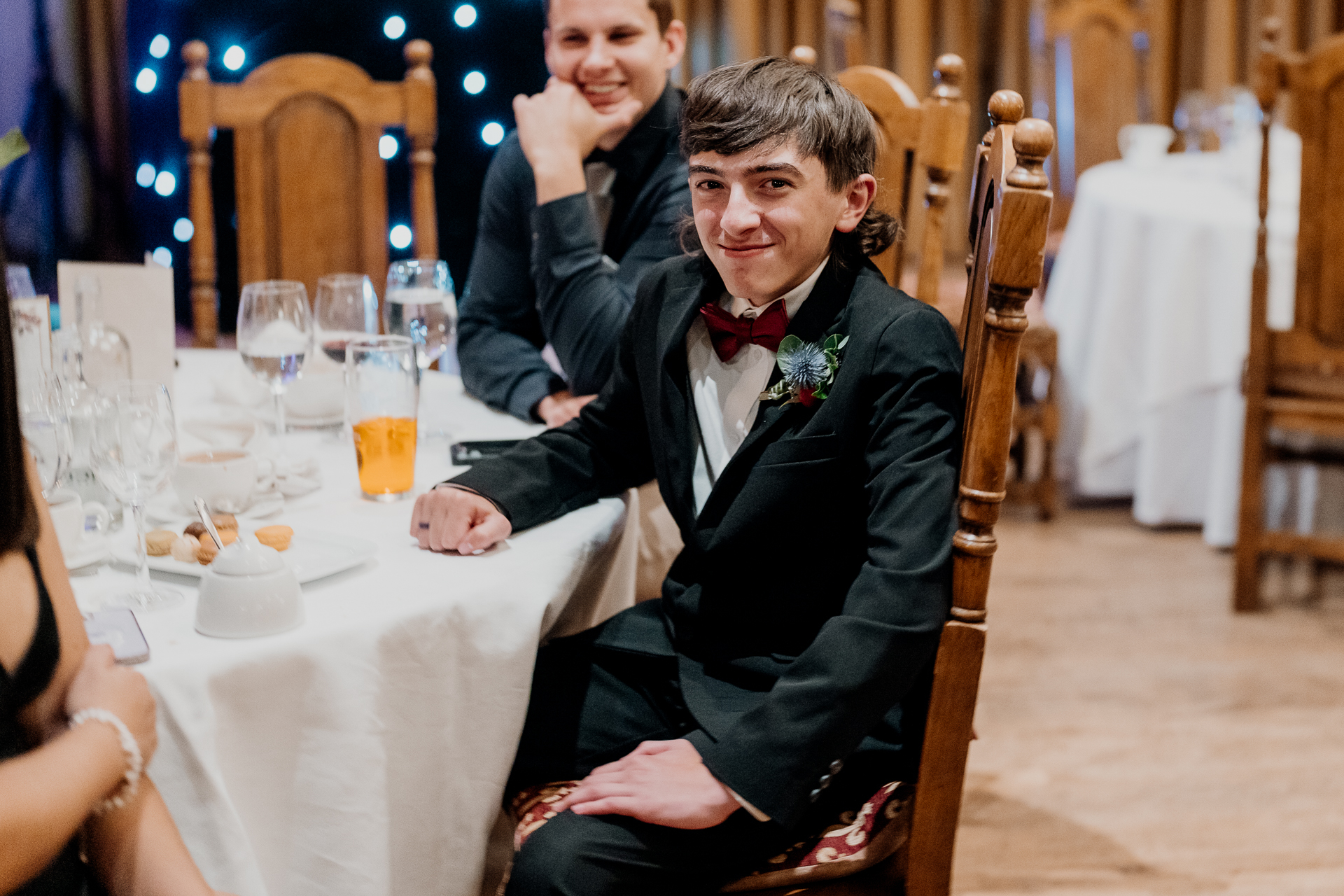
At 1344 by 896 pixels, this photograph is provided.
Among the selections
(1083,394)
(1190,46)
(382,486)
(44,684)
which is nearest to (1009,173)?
(382,486)

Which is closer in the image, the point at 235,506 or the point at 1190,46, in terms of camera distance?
the point at 235,506

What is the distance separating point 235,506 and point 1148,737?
5.91 feet

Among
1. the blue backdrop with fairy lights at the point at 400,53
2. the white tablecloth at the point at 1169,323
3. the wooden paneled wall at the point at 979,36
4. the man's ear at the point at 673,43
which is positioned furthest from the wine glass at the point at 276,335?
the wooden paneled wall at the point at 979,36

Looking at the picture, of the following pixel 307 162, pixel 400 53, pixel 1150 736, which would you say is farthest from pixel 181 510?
pixel 400 53

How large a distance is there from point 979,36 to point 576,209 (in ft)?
13.8

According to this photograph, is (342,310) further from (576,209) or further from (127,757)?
(127,757)

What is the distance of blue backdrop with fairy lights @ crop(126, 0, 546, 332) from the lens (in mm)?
3490

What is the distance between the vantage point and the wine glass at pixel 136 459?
105 cm

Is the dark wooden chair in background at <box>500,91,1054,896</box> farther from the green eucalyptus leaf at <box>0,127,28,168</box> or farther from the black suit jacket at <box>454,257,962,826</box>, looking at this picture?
the green eucalyptus leaf at <box>0,127,28,168</box>

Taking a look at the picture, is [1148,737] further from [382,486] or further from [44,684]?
[44,684]

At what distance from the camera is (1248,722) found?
2.39 m

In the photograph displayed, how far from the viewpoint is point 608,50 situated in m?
1.90

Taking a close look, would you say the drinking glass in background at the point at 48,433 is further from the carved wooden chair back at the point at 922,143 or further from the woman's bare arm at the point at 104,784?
the carved wooden chair back at the point at 922,143

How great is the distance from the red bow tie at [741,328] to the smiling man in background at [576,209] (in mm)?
389
